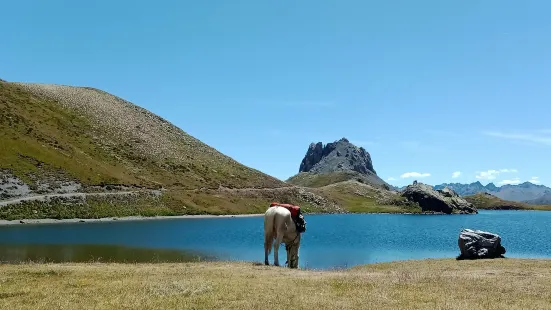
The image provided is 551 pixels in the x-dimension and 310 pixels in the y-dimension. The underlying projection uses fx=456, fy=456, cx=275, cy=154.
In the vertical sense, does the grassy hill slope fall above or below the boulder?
above

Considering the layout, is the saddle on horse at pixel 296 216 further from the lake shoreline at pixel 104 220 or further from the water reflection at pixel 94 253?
the lake shoreline at pixel 104 220

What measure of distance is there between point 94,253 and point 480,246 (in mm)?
42906

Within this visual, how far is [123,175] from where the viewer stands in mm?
157375

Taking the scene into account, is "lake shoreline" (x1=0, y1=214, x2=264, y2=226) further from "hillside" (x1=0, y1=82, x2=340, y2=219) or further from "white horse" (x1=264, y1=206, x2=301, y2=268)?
"white horse" (x1=264, y1=206, x2=301, y2=268)

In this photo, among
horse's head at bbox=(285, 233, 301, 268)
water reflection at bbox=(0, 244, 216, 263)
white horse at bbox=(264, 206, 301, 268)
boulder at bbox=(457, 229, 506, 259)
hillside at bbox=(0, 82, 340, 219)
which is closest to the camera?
white horse at bbox=(264, 206, 301, 268)

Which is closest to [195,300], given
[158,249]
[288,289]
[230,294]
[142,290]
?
[230,294]

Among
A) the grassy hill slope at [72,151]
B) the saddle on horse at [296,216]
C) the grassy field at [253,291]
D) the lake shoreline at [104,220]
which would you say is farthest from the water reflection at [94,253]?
the grassy hill slope at [72,151]

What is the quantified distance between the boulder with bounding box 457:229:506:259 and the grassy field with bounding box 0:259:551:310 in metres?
16.9

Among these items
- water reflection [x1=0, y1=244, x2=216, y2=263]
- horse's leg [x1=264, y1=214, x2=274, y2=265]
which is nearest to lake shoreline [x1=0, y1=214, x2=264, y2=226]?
water reflection [x1=0, y1=244, x2=216, y2=263]

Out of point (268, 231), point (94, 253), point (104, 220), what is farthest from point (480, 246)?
point (104, 220)

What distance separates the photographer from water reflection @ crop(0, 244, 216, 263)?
160 feet

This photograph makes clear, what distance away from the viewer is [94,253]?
54.7 m

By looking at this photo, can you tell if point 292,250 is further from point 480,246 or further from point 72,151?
point 72,151

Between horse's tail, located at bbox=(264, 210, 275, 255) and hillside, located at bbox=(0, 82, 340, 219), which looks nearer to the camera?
horse's tail, located at bbox=(264, 210, 275, 255)
